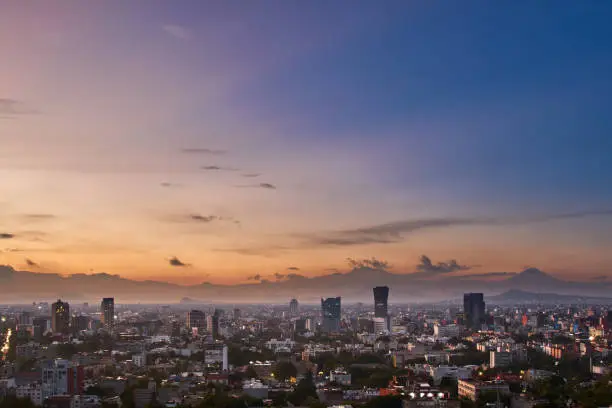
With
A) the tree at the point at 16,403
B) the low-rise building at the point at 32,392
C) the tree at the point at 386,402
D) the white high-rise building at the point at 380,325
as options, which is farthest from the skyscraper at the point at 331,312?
the tree at the point at 16,403

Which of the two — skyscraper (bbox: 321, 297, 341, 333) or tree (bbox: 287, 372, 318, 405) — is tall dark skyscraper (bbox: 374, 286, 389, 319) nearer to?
skyscraper (bbox: 321, 297, 341, 333)

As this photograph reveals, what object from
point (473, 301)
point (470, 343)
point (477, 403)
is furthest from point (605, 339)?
point (477, 403)

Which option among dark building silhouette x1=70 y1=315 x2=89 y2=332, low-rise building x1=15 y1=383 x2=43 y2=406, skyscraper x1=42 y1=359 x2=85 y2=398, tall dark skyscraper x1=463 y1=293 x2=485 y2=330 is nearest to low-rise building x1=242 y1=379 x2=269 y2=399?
skyscraper x1=42 y1=359 x2=85 y2=398

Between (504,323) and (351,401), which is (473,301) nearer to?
(504,323)

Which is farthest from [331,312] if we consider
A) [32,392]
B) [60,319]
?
[32,392]

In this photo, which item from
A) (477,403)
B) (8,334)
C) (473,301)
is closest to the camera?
(477,403)
